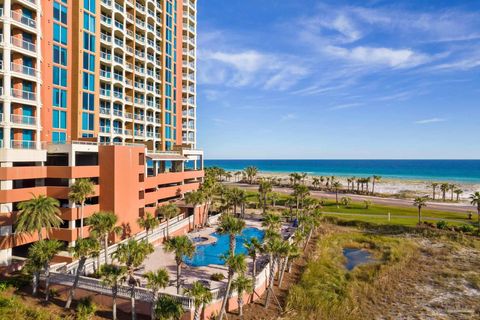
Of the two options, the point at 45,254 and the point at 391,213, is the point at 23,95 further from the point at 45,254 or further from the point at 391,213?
the point at 391,213

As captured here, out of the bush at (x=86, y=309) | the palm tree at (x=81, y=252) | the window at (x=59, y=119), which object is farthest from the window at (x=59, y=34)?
the bush at (x=86, y=309)

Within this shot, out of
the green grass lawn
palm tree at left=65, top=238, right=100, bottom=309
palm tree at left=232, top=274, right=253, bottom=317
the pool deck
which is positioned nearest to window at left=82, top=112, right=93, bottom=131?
the pool deck

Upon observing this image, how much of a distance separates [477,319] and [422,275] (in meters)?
10.8

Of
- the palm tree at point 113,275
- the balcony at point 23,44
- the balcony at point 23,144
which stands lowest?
the palm tree at point 113,275

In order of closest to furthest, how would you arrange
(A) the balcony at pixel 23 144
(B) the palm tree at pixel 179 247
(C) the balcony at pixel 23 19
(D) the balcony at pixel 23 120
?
(B) the palm tree at pixel 179 247 → (C) the balcony at pixel 23 19 → (A) the balcony at pixel 23 144 → (D) the balcony at pixel 23 120

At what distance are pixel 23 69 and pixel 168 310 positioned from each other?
3392cm

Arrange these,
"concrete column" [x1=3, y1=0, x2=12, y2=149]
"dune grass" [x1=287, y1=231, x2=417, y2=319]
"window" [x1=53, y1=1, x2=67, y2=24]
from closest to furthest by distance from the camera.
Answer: "dune grass" [x1=287, y1=231, x2=417, y2=319] < "concrete column" [x1=3, y1=0, x2=12, y2=149] < "window" [x1=53, y1=1, x2=67, y2=24]

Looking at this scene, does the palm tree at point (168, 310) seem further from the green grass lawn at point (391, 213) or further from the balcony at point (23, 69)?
the green grass lawn at point (391, 213)

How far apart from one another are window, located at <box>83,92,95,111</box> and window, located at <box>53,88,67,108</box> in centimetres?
271

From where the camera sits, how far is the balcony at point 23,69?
37000 millimetres

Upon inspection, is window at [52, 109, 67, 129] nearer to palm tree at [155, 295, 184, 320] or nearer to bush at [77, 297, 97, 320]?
bush at [77, 297, 97, 320]

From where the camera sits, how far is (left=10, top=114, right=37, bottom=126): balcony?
37281 millimetres

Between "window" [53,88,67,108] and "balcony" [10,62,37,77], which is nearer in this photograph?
"balcony" [10,62,37,77]

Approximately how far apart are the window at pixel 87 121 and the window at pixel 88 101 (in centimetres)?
98
